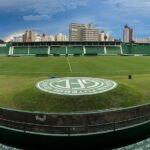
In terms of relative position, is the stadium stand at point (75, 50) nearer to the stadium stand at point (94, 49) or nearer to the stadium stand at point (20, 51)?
the stadium stand at point (94, 49)

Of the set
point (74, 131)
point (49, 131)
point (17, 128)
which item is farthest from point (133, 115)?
point (17, 128)

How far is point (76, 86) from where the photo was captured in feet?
96.5

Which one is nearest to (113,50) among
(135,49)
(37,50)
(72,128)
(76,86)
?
(135,49)

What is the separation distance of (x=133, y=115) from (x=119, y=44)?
114 metres

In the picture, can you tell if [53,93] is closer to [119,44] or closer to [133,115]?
[133,115]

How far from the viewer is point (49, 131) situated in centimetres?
2111

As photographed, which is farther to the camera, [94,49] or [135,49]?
[135,49]

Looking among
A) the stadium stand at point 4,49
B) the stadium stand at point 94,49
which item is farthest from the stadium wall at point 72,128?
the stadium stand at point 4,49

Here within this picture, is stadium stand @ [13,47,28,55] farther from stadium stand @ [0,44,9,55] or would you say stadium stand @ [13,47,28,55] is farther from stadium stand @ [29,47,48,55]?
stadium stand @ [0,44,9,55]

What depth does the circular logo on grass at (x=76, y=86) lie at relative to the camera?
1072 inches

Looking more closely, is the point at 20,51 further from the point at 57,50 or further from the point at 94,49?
the point at 94,49

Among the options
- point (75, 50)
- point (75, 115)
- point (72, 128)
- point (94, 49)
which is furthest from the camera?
point (94, 49)

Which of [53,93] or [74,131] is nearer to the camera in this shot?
[74,131]

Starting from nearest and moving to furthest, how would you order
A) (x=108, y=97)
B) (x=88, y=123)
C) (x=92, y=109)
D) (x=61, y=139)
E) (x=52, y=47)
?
1. (x=61, y=139)
2. (x=88, y=123)
3. (x=92, y=109)
4. (x=108, y=97)
5. (x=52, y=47)
